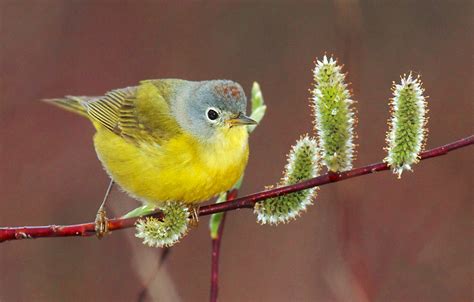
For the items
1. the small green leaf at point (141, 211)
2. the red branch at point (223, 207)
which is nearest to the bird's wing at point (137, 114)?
the small green leaf at point (141, 211)

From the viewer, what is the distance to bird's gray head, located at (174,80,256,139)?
14.4ft

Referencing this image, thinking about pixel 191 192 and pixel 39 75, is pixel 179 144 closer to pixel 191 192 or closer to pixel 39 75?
pixel 191 192

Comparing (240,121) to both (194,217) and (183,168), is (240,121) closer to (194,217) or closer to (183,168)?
(183,168)

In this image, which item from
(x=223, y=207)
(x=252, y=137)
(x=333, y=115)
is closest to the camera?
(x=333, y=115)

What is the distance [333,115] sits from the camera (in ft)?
9.39

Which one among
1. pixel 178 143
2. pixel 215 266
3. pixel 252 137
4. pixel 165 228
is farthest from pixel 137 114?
pixel 252 137

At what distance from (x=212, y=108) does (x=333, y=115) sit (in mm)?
1749

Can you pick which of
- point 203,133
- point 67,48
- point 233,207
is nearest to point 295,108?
point 67,48

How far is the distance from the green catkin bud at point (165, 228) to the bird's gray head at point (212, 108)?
3.65 ft

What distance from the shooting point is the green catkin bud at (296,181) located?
3.14 m

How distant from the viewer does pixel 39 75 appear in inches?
361

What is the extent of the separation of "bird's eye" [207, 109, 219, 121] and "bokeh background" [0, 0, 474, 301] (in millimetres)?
1958

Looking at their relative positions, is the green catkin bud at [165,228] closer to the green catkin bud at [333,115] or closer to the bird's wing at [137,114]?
the green catkin bud at [333,115]

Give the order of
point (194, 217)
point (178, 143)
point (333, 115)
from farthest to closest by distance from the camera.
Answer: point (178, 143)
point (194, 217)
point (333, 115)
